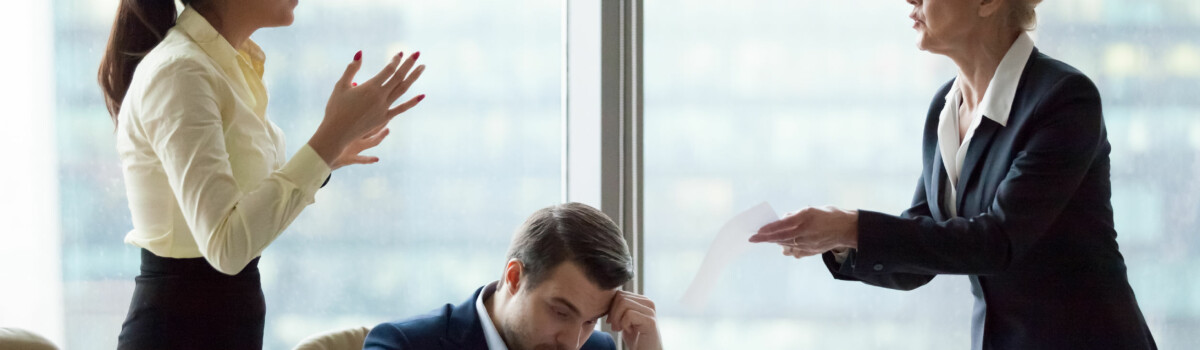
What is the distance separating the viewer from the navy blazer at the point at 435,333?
1.53 metres

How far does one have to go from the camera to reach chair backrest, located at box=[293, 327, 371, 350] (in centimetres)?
172

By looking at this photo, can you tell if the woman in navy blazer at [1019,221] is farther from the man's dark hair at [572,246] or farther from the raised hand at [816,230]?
the man's dark hair at [572,246]

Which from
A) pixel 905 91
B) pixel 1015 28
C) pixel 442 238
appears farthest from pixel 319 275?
pixel 1015 28

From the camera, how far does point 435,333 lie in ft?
5.08

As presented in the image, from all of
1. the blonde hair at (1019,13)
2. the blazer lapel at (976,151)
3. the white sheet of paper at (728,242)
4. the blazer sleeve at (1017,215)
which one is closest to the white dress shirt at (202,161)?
the white sheet of paper at (728,242)

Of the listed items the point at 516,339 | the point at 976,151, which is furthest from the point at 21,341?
the point at 976,151

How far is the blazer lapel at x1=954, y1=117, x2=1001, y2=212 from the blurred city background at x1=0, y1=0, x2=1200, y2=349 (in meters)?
0.80

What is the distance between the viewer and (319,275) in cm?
253

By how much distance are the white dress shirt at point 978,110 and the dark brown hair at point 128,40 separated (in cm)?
136

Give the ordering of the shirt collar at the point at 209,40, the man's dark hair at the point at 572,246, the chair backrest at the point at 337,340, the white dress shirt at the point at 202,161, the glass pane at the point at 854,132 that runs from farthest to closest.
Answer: the glass pane at the point at 854,132
the chair backrest at the point at 337,340
the man's dark hair at the point at 572,246
the shirt collar at the point at 209,40
the white dress shirt at the point at 202,161

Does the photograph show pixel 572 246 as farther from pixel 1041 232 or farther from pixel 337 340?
pixel 1041 232

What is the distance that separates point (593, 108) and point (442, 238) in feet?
1.73

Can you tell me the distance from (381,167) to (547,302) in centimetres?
107

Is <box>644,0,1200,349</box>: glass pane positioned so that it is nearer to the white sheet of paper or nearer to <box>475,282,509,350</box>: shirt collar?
the white sheet of paper
